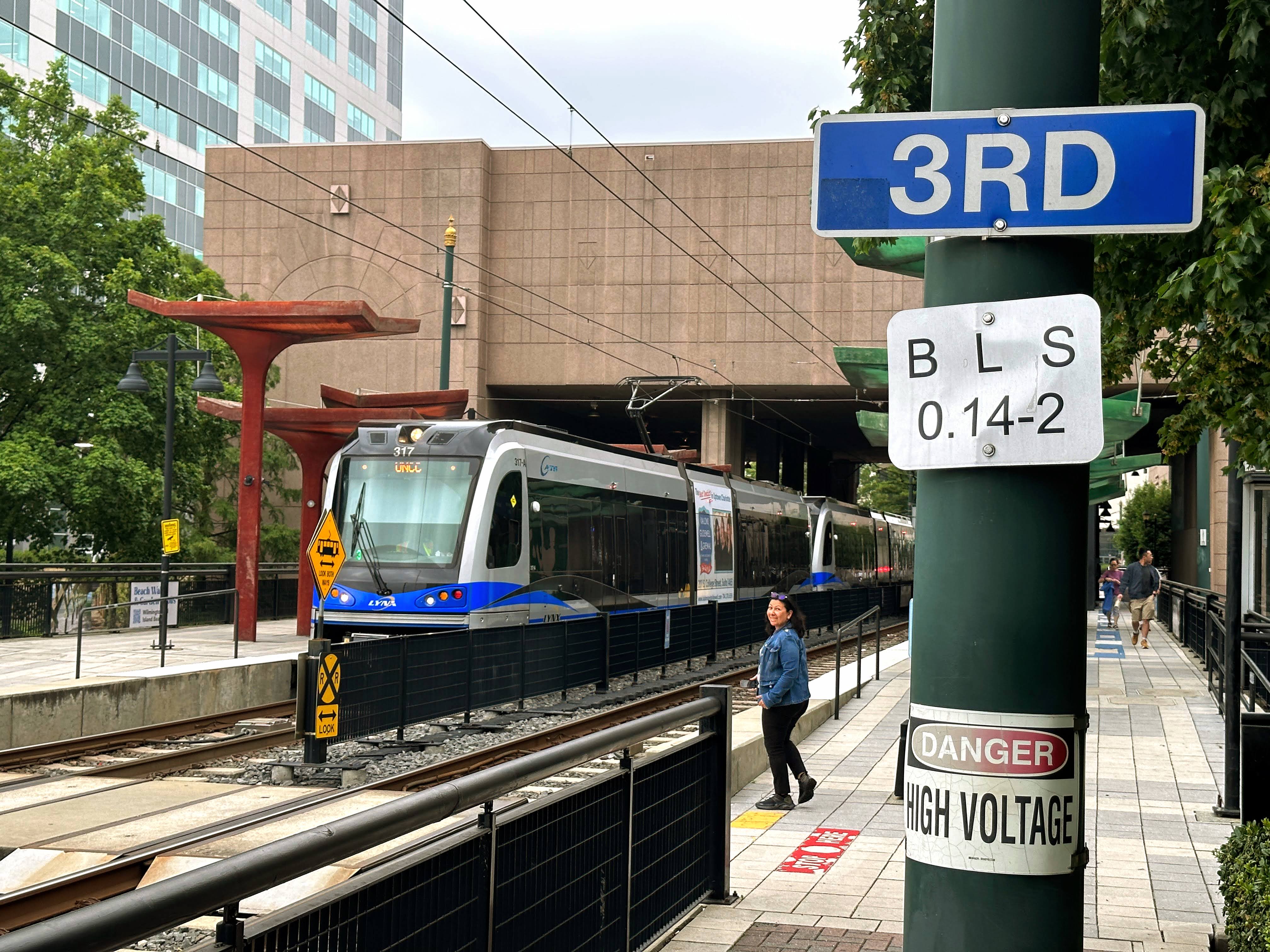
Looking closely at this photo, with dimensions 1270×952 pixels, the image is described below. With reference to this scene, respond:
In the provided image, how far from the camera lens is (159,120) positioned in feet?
250

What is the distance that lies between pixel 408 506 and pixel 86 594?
32.4ft

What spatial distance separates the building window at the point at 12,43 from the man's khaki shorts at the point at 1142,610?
5493 centimetres

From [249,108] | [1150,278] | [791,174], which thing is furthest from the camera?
[249,108]

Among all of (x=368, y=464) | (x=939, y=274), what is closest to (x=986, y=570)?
(x=939, y=274)

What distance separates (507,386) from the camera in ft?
167

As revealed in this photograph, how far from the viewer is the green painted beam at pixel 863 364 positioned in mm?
20219

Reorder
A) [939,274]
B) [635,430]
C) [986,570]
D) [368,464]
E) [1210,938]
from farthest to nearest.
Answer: [635,430] < [368,464] < [1210,938] < [939,274] < [986,570]

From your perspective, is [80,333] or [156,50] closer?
[80,333]

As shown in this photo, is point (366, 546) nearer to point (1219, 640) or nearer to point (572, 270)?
point (1219, 640)

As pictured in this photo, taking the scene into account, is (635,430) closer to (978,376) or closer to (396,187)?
(396,187)

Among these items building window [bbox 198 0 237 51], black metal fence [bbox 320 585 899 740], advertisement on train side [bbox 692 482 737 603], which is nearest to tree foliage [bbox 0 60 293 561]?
advertisement on train side [bbox 692 482 737 603]

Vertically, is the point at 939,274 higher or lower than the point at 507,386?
lower

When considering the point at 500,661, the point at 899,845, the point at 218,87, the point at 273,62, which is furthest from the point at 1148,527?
the point at 273,62

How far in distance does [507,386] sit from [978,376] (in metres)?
47.7
